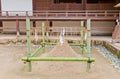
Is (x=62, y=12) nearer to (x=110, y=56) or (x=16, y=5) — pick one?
(x=16, y=5)

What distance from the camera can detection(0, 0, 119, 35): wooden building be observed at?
14180 mm

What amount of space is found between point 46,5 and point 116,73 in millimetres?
9059

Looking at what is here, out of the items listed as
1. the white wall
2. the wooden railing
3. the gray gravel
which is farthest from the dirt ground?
the white wall

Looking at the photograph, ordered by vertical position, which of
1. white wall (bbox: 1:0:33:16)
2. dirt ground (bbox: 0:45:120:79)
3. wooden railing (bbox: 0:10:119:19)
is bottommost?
dirt ground (bbox: 0:45:120:79)

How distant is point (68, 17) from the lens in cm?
1399

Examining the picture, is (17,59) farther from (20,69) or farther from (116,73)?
(116,73)

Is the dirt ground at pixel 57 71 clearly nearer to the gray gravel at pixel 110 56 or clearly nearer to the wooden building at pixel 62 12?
the gray gravel at pixel 110 56

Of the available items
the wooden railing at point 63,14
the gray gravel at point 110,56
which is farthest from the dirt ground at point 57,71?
the wooden railing at point 63,14

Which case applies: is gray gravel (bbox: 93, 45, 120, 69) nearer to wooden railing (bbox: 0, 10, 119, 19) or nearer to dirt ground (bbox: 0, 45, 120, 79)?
dirt ground (bbox: 0, 45, 120, 79)

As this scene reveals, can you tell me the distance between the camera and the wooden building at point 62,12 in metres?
14.2

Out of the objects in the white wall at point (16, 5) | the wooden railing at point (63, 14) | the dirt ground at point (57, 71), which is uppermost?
the white wall at point (16, 5)

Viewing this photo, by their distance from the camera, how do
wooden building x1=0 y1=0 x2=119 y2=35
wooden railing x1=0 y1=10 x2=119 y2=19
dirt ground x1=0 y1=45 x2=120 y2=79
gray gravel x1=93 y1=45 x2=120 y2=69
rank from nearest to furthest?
dirt ground x1=0 y1=45 x2=120 y2=79 → gray gravel x1=93 y1=45 x2=120 y2=69 → wooden railing x1=0 y1=10 x2=119 y2=19 → wooden building x1=0 y1=0 x2=119 y2=35

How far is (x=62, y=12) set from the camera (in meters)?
14.8

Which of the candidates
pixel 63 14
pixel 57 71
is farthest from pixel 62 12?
pixel 57 71
